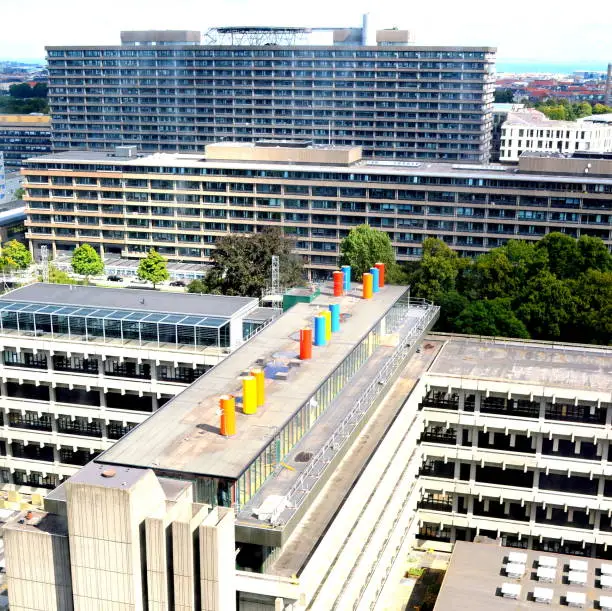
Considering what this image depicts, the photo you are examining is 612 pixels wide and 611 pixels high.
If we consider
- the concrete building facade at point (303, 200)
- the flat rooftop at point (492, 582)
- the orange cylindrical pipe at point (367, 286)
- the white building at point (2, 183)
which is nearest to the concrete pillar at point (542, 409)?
the flat rooftop at point (492, 582)

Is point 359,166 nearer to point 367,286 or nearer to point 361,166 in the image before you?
point 361,166

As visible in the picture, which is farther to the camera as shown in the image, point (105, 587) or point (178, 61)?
point (178, 61)

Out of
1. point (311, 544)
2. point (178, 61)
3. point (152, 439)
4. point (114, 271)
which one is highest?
point (178, 61)

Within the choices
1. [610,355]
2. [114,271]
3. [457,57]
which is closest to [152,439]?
[610,355]

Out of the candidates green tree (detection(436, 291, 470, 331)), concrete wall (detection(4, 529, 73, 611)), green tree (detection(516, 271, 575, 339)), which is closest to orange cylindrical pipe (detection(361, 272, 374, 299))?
green tree (detection(436, 291, 470, 331))

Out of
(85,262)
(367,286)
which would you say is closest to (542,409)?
(367,286)

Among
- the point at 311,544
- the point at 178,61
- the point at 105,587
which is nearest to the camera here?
the point at 105,587

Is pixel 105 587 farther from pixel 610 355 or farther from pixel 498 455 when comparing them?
pixel 610 355
